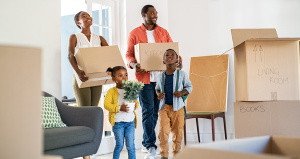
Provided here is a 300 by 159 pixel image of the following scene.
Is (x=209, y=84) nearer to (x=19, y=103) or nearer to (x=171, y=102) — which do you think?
(x=171, y=102)

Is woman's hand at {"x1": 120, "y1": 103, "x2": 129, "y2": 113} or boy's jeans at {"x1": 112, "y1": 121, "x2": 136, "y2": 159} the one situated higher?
woman's hand at {"x1": 120, "y1": 103, "x2": 129, "y2": 113}

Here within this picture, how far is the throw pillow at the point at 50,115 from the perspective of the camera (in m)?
2.75

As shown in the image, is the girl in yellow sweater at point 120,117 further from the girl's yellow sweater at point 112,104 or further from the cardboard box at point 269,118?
the cardboard box at point 269,118

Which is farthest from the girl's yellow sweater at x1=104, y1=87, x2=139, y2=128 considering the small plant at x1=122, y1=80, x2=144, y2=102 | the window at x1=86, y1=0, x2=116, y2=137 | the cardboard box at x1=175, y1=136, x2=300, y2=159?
the cardboard box at x1=175, y1=136, x2=300, y2=159

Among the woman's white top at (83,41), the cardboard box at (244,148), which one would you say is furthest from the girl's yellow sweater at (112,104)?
the cardboard box at (244,148)

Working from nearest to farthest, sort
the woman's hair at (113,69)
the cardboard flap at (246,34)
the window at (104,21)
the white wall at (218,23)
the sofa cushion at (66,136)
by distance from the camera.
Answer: the sofa cushion at (66,136), the cardboard flap at (246,34), the woman's hair at (113,69), the window at (104,21), the white wall at (218,23)

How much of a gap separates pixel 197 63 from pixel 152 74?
1.27 m

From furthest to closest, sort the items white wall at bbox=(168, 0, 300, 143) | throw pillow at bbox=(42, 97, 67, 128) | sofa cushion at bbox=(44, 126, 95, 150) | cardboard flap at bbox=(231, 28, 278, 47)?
white wall at bbox=(168, 0, 300, 143) → throw pillow at bbox=(42, 97, 67, 128) → cardboard flap at bbox=(231, 28, 278, 47) → sofa cushion at bbox=(44, 126, 95, 150)

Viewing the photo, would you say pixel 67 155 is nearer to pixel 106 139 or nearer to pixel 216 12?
pixel 106 139

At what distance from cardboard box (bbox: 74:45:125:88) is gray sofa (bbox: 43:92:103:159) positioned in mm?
294

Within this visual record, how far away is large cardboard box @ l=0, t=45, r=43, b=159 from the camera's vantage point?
32.4 inches

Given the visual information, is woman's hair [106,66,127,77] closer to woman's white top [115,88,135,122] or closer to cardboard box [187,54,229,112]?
woman's white top [115,88,135,122]

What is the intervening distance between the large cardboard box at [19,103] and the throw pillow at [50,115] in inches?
77.2

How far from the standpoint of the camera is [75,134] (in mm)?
A: 2572
